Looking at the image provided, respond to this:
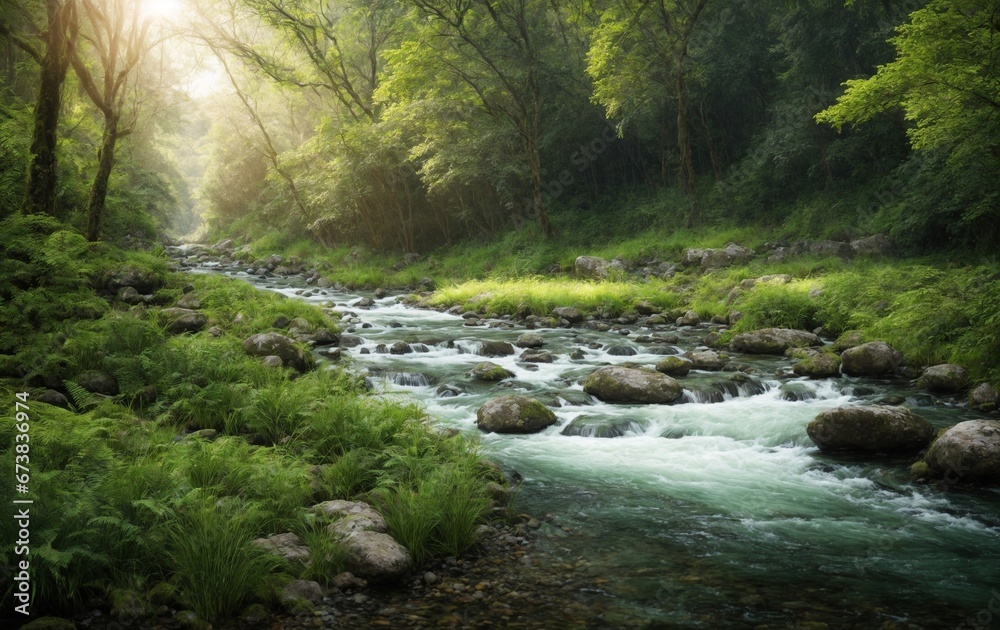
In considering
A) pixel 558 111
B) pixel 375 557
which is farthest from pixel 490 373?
pixel 558 111

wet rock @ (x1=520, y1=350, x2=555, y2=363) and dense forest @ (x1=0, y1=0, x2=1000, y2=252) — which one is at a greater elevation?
dense forest @ (x1=0, y1=0, x2=1000, y2=252)

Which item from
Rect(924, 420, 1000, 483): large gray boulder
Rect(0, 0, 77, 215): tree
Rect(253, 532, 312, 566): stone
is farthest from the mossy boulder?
Rect(0, 0, 77, 215): tree

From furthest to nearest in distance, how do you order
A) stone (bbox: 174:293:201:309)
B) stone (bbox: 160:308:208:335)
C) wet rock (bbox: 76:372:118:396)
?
stone (bbox: 174:293:201:309)
stone (bbox: 160:308:208:335)
wet rock (bbox: 76:372:118:396)

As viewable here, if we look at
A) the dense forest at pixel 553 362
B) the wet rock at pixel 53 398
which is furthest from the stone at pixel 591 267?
the wet rock at pixel 53 398

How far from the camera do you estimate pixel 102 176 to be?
1494 cm

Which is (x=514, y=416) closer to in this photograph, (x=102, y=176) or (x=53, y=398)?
(x=53, y=398)

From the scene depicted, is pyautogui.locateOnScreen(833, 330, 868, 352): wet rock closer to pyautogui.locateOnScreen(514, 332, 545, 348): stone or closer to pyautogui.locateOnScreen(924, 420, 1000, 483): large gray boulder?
pyautogui.locateOnScreen(924, 420, 1000, 483): large gray boulder

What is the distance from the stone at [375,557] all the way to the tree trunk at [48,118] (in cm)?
1132

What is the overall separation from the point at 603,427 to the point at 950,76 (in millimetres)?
9639

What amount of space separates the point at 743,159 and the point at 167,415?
85.4ft

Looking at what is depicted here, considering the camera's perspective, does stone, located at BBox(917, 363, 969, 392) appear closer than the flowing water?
No

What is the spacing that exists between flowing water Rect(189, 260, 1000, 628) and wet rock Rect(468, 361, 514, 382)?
0.30 metres

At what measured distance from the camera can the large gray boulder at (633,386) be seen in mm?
9422

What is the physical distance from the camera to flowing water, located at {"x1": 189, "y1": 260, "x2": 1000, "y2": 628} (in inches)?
171
